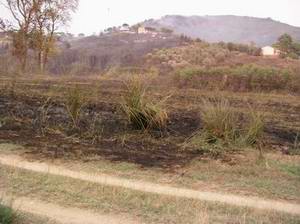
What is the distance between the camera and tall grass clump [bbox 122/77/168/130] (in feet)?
34.6

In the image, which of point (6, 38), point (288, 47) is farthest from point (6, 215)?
point (288, 47)

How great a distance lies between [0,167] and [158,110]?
164 inches

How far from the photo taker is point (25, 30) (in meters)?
29.8

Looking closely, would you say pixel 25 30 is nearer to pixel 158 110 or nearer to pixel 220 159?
pixel 158 110

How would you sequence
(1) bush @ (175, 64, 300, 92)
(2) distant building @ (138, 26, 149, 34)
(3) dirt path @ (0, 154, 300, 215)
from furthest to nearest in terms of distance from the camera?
(2) distant building @ (138, 26, 149, 34), (1) bush @ (175, 64, 300, 92), (3) dirt path @ (0, 154, 300, 215)

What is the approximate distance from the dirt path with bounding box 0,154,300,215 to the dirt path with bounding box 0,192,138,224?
1.12 m

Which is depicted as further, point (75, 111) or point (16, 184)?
point (75, 111)

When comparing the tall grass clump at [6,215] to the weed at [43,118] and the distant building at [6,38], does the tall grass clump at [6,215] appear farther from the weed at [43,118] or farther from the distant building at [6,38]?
the distant building at [6,38]

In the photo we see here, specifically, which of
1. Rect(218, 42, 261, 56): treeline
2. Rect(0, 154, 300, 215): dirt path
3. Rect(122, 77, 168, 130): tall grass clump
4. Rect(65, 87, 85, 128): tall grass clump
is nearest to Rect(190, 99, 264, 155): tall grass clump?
Rect(122, 77, 168, 130): tall grass clump

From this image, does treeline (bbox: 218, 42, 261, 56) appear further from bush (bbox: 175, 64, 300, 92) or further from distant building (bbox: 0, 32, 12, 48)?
distant building (bbox: 0, 32, 12, 48)

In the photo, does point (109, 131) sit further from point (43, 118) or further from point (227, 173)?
point (227, 173)

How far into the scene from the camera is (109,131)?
422 inches

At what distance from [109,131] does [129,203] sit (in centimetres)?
446

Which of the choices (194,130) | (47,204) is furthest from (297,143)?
(47,204)
